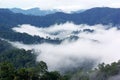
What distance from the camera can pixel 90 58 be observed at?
16188 centimetres

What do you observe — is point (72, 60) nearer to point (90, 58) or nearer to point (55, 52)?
point (90, 58)

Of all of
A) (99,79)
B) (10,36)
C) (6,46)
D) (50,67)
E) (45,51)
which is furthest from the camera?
(10,36)

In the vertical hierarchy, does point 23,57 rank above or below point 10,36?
below

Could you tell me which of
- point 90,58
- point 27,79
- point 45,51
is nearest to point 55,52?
point 45,51

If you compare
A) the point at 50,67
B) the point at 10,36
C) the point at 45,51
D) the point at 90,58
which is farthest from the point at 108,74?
the point at 10,36

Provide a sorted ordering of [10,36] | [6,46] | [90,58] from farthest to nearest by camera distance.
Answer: [10,36], [90,58], [6,46]

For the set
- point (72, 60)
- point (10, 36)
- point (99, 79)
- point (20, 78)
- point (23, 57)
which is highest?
point (10, 36)

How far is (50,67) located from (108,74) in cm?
6418

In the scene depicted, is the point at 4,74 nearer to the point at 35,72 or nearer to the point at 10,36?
the point at 35,72

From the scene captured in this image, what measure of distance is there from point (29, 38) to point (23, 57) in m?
77.6

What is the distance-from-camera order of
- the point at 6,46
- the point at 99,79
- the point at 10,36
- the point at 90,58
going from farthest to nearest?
1. the point at 10,36
2. the point at 90,58
3. the point at 6,46
4. the point at 99,79

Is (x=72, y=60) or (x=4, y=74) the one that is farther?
(x=72, y=60)

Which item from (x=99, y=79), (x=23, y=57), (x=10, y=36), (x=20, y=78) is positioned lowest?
(x=20, y=78)

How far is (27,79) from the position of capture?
2817 cm
